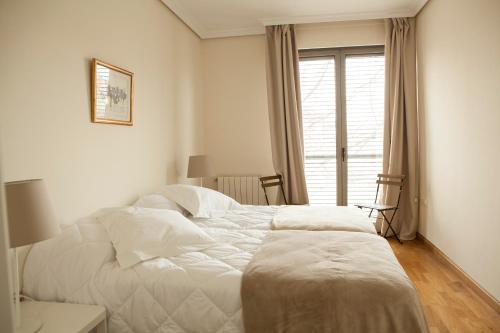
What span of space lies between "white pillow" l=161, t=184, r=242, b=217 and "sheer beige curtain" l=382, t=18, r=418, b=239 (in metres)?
2.35

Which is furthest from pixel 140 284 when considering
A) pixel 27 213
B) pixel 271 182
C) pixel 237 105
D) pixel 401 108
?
pixel 401 108

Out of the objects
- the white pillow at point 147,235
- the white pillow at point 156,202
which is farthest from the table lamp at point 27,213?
the white pillow at point 156,202

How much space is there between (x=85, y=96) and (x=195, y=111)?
7.27 ft

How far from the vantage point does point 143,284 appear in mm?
1721

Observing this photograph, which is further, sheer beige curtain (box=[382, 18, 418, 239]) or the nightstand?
sheer beige curtain (box=[382, 18, 418, 239])

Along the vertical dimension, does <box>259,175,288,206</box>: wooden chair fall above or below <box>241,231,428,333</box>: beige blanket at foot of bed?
above

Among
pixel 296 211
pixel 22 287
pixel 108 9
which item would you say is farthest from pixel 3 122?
pixel 296 211

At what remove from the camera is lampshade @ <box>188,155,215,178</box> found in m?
3.81

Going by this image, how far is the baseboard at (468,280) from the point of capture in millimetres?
2560

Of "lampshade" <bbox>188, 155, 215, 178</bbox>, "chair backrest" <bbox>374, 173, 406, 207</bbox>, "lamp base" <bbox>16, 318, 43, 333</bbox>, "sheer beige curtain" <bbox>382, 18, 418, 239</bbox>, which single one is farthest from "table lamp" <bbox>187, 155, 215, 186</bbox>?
"lamp base" <bbox>16, 318, 43, 333</bbox>

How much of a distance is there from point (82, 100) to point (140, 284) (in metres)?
1.32

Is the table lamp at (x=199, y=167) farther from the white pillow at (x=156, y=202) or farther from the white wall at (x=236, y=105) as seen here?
the white wall at (x=236, y=105)

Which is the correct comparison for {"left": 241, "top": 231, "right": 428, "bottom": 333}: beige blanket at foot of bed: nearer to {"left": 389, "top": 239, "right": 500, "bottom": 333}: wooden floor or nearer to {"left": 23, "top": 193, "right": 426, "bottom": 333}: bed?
{"left": 23, "top": 193, "right": 426, "bottom": 333}: bed

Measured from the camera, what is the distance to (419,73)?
427 centimetres
